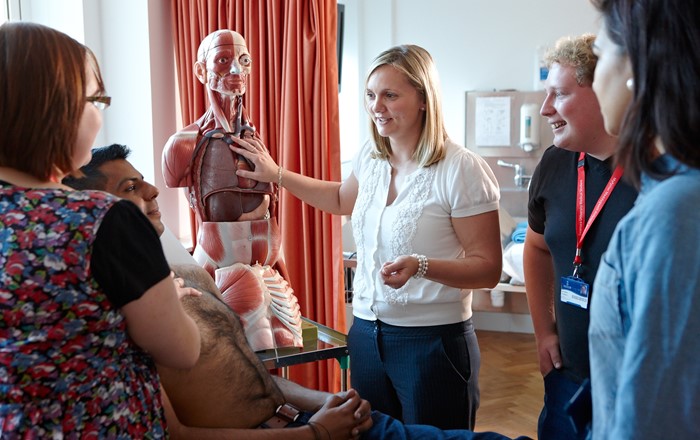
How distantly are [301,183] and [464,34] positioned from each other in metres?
3.27

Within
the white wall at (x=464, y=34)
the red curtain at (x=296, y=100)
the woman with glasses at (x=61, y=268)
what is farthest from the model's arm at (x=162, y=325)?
the white wall at (x=464, y=34)

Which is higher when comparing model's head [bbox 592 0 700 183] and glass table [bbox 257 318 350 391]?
model's head [bbox 592 0 700 183]

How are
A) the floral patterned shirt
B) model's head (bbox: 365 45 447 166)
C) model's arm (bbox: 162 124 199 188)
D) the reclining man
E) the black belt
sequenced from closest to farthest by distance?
the floral patterned shirt → the reclining man → the black belt → model's head (bbox: 365 45 447 166) → model's arm (bbox: 162 124 199 188)

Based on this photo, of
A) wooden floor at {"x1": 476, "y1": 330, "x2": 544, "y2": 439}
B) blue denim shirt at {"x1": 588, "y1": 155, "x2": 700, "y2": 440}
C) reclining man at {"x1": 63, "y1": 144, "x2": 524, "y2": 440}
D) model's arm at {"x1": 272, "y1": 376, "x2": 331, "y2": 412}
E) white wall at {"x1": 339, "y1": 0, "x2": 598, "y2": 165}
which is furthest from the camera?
white wall at {"x1": 339, "y1": 0, "x2": 598, "y2": 165}

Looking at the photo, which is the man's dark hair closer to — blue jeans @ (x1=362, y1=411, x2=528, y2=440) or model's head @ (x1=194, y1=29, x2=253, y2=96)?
model's head @ (x1=194, y1=29, x2=253, y2=96)

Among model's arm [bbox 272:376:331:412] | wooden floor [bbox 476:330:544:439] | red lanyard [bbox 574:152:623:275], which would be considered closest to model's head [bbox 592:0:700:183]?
red lanyard [bbox 574:152:623:275]

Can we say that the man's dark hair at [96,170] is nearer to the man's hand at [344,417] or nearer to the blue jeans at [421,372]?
the man's hand at [344,417]

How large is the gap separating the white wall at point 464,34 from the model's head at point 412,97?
3264 mm

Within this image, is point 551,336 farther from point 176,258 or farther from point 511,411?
point 511,411

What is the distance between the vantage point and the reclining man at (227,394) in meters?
1.60

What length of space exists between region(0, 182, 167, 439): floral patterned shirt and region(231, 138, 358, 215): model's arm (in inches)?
44.9

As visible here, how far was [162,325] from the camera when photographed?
1108 mm

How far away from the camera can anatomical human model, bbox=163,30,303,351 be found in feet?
7.11

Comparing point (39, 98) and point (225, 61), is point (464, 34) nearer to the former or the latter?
point (225, 61)
